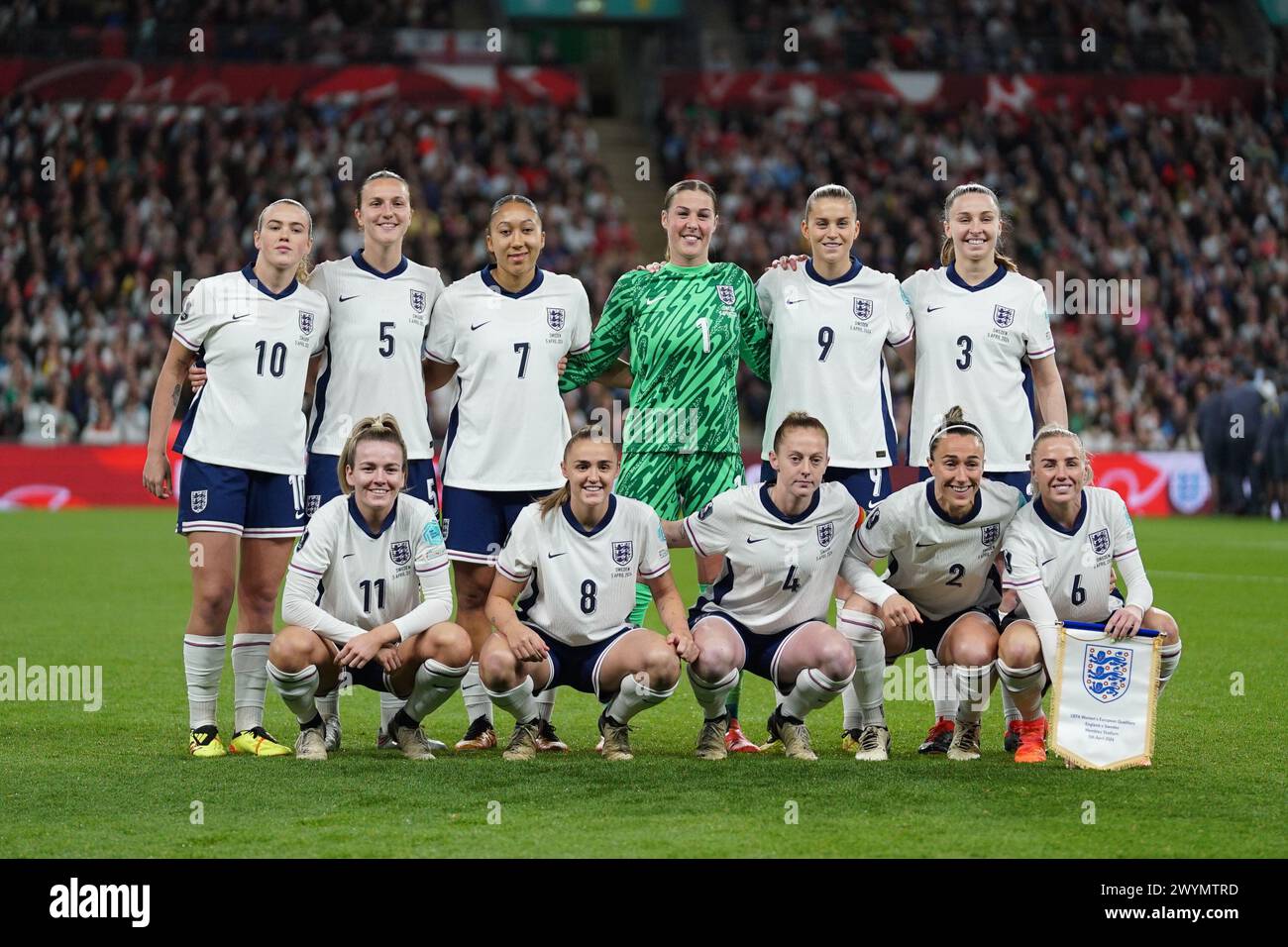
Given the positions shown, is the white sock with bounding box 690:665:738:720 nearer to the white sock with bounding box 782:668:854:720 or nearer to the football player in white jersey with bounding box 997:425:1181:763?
the white sock with bounding box 782:668:854:720

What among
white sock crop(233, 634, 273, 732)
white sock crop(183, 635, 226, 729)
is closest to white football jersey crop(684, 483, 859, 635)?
white sock crop(233, 634, 273, 732)

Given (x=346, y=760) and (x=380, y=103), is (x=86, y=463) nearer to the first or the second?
(x=380, y=103)

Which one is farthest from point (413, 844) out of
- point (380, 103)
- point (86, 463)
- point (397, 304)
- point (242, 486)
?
point (380, 103)

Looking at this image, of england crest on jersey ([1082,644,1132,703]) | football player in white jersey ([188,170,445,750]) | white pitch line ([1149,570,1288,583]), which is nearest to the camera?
england crest on jersey ([1082,644,1132,703])

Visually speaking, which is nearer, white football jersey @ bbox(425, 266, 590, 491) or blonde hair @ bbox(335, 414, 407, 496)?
blonde hair @ bbox(335, 414, 407, 496)

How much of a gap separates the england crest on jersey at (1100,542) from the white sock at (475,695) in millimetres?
2345

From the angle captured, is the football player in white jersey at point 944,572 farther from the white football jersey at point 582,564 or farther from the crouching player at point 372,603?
the crouching player at point 372,603

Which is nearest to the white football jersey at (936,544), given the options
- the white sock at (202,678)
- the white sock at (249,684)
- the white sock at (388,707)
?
the white sock at (388,707)

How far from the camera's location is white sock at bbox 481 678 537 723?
5984mm

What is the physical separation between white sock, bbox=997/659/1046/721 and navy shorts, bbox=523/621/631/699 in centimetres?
137

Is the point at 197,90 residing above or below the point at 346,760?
above

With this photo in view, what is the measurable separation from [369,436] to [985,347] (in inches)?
93.7

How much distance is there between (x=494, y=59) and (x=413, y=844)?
2401 centimetres

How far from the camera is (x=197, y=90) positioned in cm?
2592
